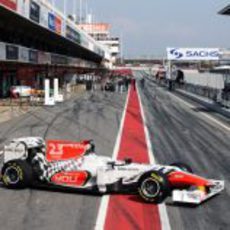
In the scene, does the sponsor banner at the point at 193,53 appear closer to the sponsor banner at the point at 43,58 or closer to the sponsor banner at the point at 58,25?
the sponsor banner at the point at 58,25

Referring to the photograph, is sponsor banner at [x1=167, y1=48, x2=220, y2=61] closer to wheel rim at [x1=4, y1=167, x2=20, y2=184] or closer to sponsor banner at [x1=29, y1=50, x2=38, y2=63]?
sponsor banner at [x1=29, y1=50, x2=38, y2=63]

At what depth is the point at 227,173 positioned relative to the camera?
14945mm

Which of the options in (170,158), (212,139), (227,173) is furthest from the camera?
(212,139)

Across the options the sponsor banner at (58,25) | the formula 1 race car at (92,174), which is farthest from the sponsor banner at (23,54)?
the formula 1 race car at (92,174)

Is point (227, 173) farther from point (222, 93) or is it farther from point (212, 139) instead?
point (222, 93)

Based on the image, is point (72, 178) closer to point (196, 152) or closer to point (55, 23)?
point (196, 152)

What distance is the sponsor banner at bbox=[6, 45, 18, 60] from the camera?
40.9 meters

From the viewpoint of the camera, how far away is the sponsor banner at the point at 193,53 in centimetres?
8225

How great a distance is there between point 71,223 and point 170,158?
794 cm

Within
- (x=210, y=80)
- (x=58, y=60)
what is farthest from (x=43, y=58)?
(x=210, y=80)

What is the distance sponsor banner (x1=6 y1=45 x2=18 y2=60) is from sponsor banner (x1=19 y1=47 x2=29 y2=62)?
1.23 metres

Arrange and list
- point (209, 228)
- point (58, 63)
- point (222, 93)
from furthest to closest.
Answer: point (58, 63) → point (222, 93) → point (209, 228)

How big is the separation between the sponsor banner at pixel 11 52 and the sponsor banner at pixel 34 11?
273 cm

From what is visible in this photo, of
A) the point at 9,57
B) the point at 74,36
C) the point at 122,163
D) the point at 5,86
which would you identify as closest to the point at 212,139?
the point at 122,163
